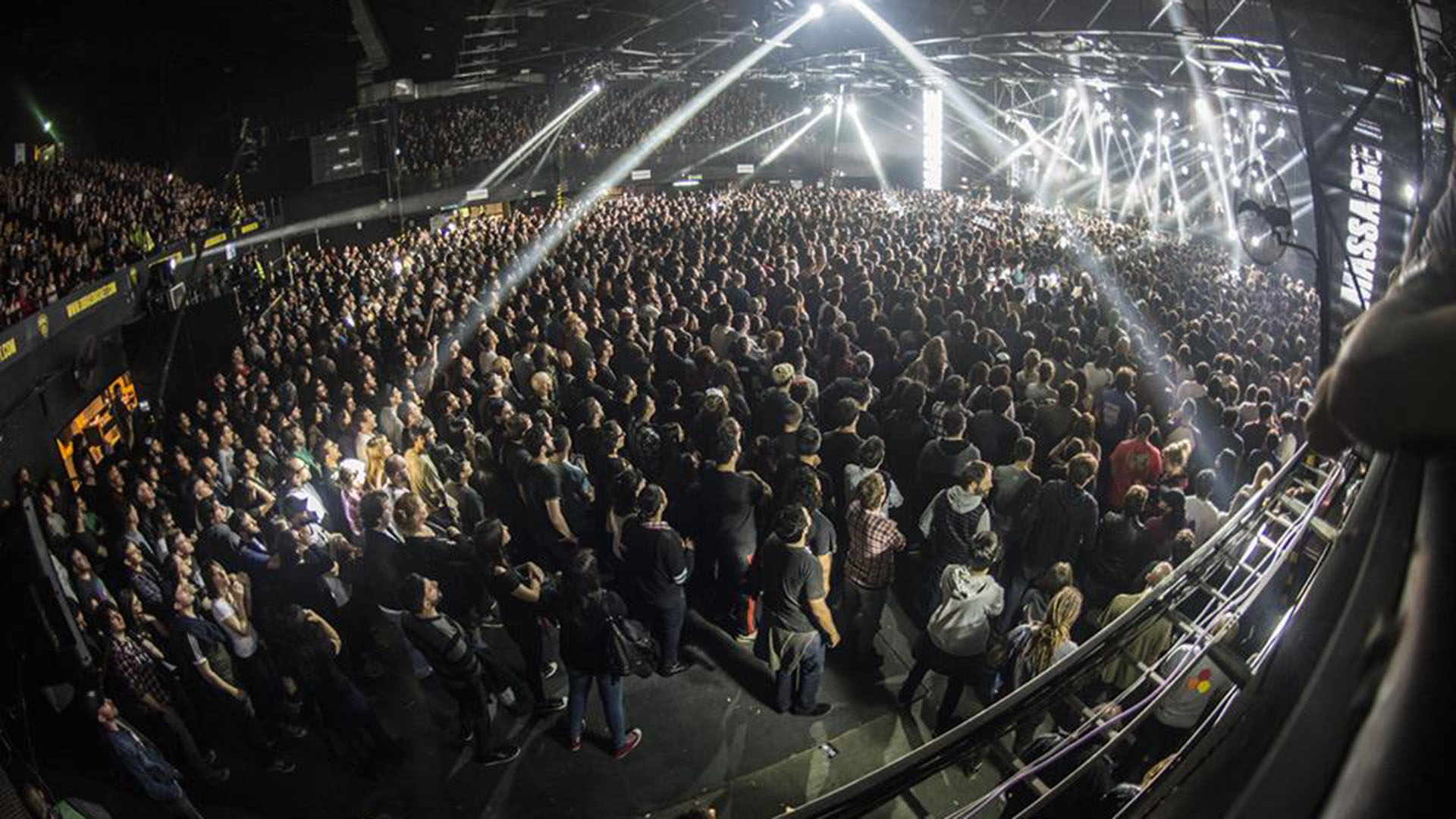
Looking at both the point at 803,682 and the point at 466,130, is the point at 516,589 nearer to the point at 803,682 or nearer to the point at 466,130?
the point at 803,682

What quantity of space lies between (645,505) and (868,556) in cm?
155

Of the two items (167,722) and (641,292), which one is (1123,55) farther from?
(167,722)

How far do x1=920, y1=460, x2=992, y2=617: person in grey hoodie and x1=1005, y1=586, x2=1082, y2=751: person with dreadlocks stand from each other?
63cm

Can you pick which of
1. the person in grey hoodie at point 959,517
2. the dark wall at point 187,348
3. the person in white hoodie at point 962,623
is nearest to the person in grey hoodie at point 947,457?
the person in grey hoodie at point 959,517

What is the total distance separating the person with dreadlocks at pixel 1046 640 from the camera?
425 centimetres

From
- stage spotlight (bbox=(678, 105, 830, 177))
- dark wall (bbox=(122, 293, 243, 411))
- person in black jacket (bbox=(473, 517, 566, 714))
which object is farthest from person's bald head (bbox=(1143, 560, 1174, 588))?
stage spotlight (bbox=(678, 105, 830, 177))

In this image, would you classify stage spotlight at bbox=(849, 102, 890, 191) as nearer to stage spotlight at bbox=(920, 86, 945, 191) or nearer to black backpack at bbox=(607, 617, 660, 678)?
stage spotlight at bbox=(920, 86, 945, 191)

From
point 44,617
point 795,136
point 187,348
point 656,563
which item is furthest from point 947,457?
point 795,136

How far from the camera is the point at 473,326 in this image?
34.8 ft

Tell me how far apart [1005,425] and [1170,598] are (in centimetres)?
368

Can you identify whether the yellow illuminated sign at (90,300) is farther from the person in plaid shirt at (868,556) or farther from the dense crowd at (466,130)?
the dense crowd at (466,130)

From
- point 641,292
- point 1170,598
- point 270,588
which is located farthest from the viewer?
point 641,292

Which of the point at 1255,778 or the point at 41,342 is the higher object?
the point at 1255,778

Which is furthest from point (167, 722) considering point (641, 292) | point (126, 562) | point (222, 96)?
point (222, 96)
